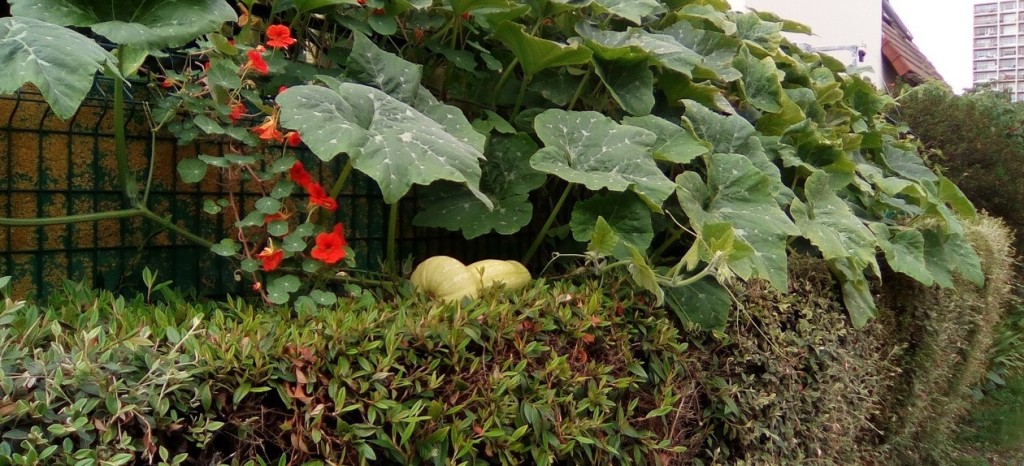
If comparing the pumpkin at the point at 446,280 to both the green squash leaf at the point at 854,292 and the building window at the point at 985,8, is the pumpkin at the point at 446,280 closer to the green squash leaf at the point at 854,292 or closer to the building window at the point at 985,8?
the green squash leaf at the point at 854,292

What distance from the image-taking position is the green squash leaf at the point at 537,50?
7.21 ft

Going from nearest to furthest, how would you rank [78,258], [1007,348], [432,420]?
[432,420], [78,258], [1007,348]

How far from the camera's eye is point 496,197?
2305 millimetres

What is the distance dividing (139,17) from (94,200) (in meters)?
0.47

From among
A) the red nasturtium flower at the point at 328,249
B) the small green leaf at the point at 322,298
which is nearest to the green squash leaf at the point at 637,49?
the red nasturtium flower at the point at 328,249

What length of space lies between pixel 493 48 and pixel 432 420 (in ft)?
5.07

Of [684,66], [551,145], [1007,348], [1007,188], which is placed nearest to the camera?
[551,145]

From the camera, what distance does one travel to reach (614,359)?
189 cm

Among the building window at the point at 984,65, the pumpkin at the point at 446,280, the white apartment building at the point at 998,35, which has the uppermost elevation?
the pumpkin at the point at 446,280

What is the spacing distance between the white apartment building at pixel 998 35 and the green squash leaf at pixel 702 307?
6765 cm

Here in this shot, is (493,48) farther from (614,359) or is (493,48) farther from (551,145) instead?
(614,359)

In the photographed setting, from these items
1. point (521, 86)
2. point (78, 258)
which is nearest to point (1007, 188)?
point (521, 86)

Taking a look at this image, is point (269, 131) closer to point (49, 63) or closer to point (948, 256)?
point (49, 63)

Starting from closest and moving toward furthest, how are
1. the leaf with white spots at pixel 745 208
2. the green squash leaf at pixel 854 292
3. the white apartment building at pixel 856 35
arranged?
the leaf with white spots at pixel 745 208, the green squash leaf at pixel 854 292, the white apartment building at pixel 856 35
